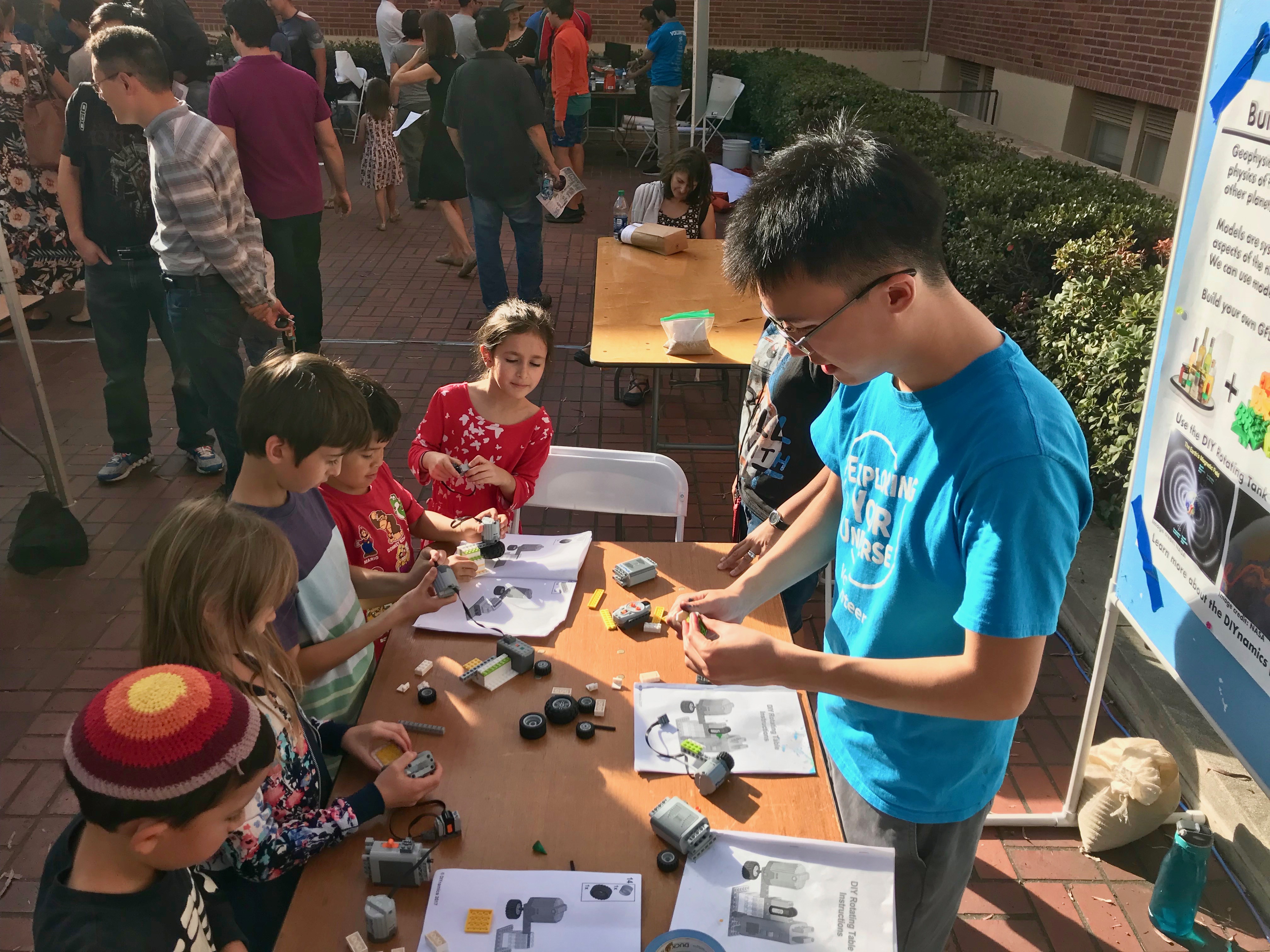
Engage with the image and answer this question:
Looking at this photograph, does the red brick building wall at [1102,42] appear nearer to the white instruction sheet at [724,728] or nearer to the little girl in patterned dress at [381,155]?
the little girl in patterned dress at [381,155]

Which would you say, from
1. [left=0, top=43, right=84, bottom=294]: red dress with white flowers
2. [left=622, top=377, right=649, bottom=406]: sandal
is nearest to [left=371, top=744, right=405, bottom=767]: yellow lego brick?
[left=622, top=377, right=649, bottom=406]: sandal

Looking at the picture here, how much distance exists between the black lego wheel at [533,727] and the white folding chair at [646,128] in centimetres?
1070

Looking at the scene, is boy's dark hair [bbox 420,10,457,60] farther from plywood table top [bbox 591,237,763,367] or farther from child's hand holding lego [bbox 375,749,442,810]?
child's hand holding lego [bbox 375,749,442,810]

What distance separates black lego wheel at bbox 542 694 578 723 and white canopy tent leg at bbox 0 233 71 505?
11.6 ft

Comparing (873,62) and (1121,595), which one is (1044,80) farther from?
(1121,595)

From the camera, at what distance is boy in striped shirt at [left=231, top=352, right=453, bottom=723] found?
2.12 metres

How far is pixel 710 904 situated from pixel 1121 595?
58.9 inches

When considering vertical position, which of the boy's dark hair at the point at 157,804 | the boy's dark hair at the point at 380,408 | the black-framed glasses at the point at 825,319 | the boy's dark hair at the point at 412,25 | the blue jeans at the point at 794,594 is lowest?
the blue jeans at the point at 794,594

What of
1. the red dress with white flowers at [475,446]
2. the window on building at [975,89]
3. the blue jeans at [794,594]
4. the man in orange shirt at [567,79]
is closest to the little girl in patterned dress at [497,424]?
the red dress with white flowers at [475,446]

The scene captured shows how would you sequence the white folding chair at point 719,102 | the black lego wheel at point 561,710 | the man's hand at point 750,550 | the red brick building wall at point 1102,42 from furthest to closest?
the white folding chair at point 719,102, the red brick building wall at point 1102,42, the man's hand at point 750,550, the black lego wheel at point 561,710

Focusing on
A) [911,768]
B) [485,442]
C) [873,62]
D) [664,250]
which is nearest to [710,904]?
[911,768]

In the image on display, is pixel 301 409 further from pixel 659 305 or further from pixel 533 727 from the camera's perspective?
pixel 659 305

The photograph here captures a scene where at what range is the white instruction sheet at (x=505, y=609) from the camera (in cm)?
227

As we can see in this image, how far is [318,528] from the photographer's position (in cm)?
223
